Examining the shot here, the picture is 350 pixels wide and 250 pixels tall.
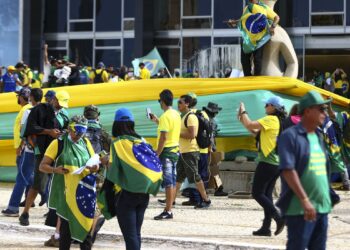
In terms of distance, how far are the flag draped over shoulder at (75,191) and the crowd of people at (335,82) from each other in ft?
66.9

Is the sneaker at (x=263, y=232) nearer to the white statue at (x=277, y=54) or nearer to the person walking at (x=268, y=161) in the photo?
the person walking at (x=268, y=161)

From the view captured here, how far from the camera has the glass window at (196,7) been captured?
3738 centimetres

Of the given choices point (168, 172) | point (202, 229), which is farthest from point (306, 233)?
point (168, 172)

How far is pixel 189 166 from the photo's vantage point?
557 inches

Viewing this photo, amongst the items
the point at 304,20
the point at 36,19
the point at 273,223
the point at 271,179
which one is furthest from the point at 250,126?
the point at 36,19

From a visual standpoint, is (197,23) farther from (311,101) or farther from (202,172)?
(311,101)

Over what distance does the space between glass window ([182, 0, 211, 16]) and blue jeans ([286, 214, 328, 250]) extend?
30.6 meters

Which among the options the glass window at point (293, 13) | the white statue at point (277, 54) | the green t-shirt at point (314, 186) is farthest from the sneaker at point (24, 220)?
the glass window at point (293, 13)

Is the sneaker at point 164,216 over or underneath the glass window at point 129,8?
underneath

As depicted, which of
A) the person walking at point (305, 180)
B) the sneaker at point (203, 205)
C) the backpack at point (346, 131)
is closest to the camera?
the person walking at point (305, 180)

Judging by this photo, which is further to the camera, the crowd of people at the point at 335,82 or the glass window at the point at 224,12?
the glass window at the point at 224,12

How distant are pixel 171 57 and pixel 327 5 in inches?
253

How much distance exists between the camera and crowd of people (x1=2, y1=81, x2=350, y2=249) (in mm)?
7090

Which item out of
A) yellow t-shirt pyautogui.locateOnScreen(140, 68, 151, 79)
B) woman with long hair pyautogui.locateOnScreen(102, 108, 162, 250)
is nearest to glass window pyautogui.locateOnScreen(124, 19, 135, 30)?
yellow t-shirt pyautogui.locateOnScreen(140, 68, 151, 79)
